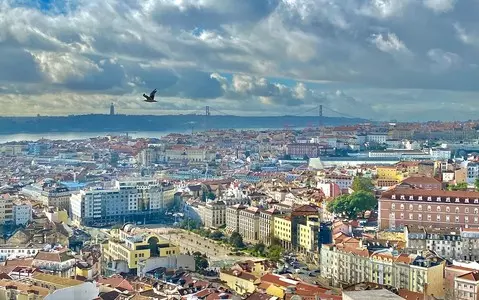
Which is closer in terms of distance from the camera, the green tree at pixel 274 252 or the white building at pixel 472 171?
the green tree at pixel 274 252

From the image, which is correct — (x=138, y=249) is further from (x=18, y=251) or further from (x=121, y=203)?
(x=121, y=203)

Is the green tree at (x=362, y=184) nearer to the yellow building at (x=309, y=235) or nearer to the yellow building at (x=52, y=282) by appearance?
the yellow building at (x=309, y=235)

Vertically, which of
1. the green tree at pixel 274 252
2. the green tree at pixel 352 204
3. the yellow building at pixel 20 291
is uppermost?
the green tree at pixel 352 204

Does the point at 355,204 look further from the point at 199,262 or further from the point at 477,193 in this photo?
the point at 199,262

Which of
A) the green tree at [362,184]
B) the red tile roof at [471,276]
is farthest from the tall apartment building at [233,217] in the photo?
the red tile roof at [471,276]

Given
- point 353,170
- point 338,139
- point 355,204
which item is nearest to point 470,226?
point 355,204

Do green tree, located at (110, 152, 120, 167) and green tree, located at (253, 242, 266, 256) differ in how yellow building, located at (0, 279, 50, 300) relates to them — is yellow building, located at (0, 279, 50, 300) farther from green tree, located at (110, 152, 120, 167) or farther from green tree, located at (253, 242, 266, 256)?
green tree, located at (110, 152, 120, 167)

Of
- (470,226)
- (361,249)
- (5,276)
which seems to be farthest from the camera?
(470,226)
